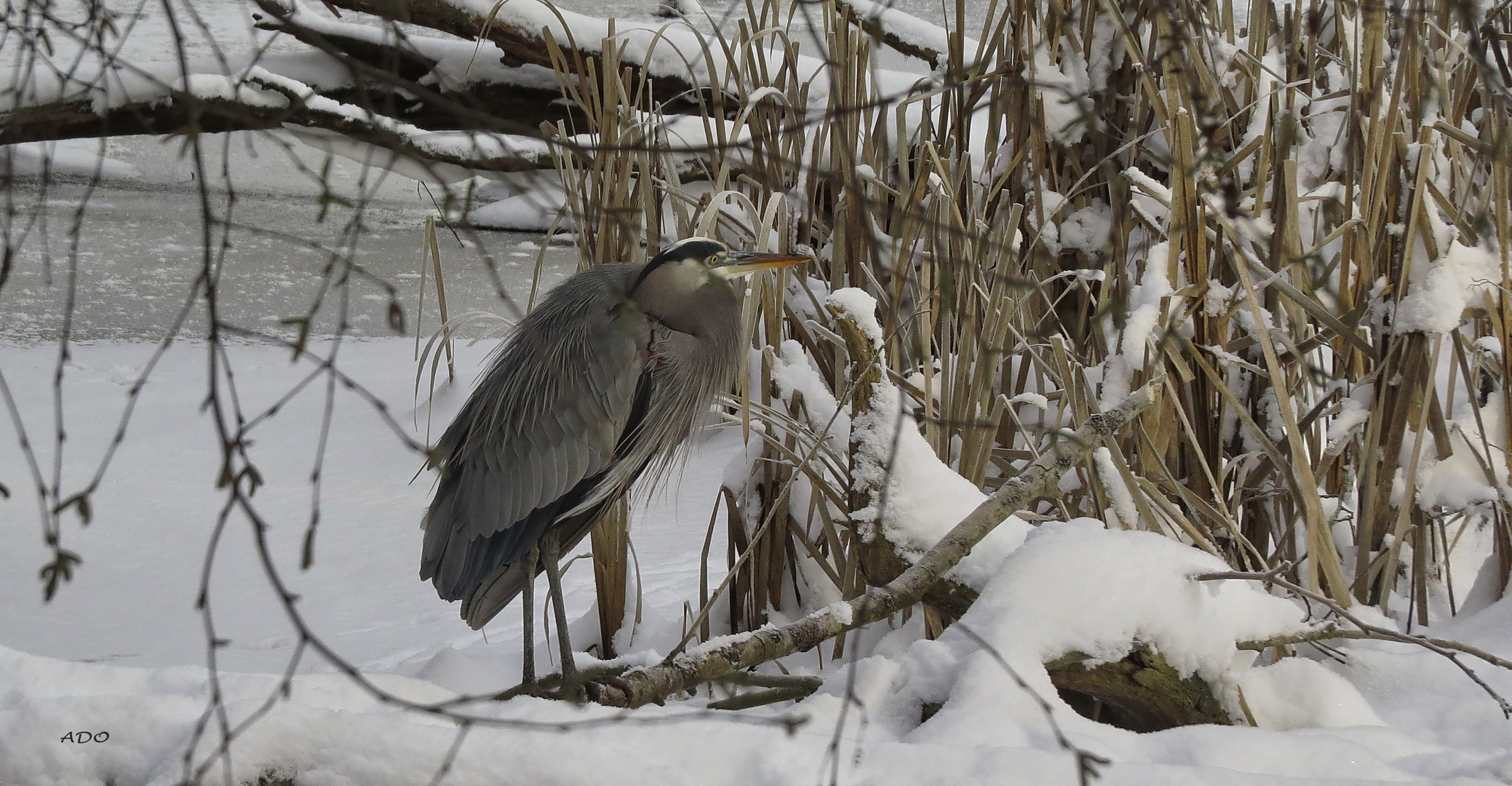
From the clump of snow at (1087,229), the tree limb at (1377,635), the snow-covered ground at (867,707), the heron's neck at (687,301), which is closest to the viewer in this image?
the snow-covered ground at (867,707)

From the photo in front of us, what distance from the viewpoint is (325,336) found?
4539 mm

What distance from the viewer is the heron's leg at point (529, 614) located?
179 cm

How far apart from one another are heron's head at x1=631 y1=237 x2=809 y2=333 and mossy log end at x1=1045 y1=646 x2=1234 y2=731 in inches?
24.4

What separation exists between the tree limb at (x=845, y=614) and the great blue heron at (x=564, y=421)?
418mm

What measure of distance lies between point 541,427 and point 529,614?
302mm

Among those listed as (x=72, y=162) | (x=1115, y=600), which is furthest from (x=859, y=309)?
(x=72, y=162)

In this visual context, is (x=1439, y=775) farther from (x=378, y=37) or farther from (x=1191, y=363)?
(x=378, y=37)

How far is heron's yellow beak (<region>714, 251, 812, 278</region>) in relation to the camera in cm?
158

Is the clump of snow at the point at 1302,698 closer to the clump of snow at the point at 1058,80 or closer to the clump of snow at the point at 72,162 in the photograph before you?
the clump of snow at the point at 1058,80

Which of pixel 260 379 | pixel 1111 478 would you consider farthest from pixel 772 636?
pixel 260 379

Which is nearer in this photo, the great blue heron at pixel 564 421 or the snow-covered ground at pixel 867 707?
the snow-covered ground at pixel 867 707

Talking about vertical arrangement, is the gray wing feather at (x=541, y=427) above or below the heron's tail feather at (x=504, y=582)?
above

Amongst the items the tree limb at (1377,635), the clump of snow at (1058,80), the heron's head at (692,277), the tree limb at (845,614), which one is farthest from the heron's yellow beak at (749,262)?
the tree limb at (1377,635)

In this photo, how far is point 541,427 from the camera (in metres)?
1.82
